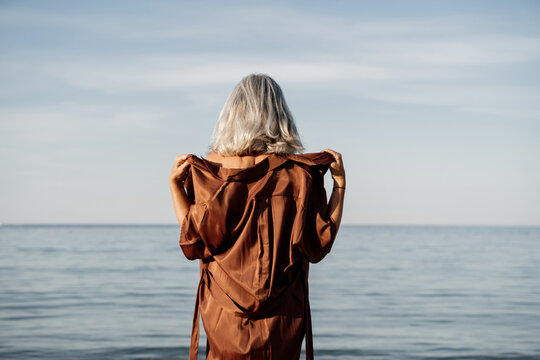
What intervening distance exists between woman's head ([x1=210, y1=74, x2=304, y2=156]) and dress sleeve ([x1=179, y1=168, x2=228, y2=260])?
0.27m

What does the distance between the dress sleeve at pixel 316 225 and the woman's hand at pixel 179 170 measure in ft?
1.88

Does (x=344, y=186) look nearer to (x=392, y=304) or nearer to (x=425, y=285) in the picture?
(x=392, y=304)

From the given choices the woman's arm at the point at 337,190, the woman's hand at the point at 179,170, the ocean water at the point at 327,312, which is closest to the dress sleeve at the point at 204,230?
the woman's hand at the point at 179,170

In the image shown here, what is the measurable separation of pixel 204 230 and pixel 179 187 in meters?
0.27

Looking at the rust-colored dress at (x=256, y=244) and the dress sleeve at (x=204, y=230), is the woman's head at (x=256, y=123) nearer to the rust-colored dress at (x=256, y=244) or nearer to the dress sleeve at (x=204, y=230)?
the rust-colored dress at (x=256, y=244)

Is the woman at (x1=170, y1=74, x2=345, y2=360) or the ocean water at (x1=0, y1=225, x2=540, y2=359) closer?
the woman at (x1=170, y1=74, x2=345, y2=360)

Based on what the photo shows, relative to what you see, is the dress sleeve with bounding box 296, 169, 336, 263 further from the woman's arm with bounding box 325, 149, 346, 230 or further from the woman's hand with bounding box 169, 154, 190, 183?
the woman's hand with bounding box 169, 154, 190, 183

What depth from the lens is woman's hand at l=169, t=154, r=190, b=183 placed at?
9.14ft

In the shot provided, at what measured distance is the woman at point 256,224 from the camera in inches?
105

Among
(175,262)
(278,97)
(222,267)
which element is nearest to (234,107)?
(278,97)

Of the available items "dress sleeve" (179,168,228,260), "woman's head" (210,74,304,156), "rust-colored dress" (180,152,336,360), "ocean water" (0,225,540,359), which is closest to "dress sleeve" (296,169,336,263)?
"rust-colored dress" (180,152,336,360)

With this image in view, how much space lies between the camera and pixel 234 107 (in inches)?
110

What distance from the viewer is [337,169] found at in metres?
2.79

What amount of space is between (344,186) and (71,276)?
58.1 ft
